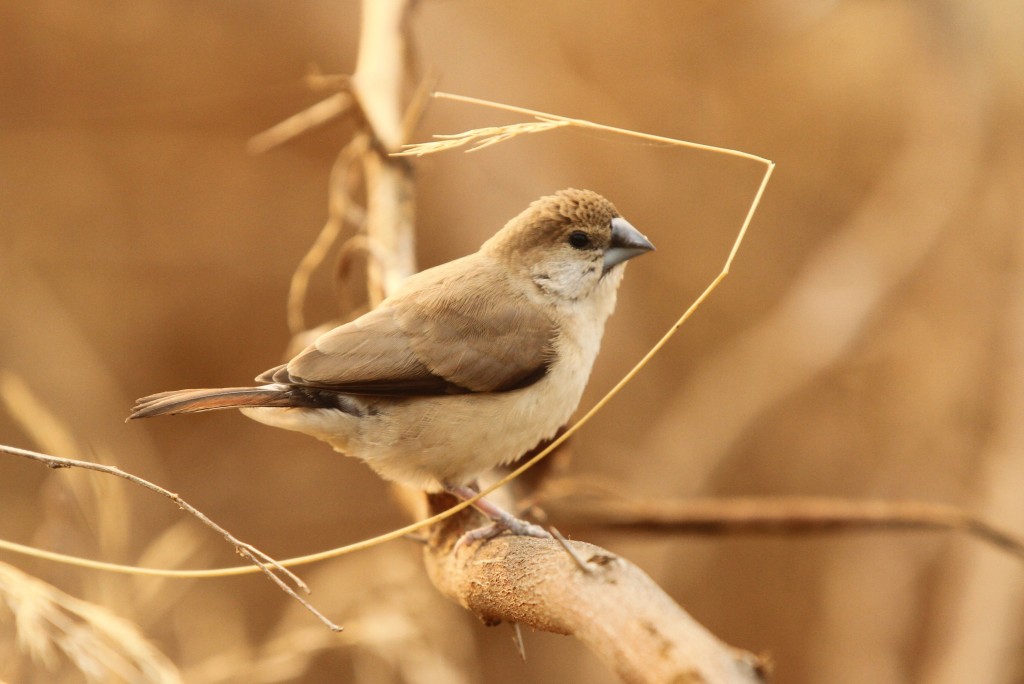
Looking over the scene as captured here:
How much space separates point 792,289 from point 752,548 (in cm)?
145

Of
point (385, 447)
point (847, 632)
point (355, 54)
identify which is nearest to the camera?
point (385, 447)

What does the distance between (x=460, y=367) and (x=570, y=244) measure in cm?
45

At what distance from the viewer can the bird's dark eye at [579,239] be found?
247cm

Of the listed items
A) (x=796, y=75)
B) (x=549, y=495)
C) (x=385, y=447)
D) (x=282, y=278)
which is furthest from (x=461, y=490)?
(x=796, y=75)

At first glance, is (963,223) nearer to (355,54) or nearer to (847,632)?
(847,632)

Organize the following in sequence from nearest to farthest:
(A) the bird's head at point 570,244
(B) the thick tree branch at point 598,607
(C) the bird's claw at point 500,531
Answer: (B) the thick tree branch at point 598,607 < (C) the bird's claw at point 500,531 < (A) the bird's head at point 570,244

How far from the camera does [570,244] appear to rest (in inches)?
98.7

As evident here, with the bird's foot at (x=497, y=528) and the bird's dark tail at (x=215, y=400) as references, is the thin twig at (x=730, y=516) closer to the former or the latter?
the bird's foot at (x=497, y=528)

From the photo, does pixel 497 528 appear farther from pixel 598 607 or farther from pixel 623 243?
pixel 623 243

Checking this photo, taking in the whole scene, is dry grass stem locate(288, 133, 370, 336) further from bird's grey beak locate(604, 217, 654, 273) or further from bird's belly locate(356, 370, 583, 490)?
bird's grey beak locate(604, 217, 654, 273)

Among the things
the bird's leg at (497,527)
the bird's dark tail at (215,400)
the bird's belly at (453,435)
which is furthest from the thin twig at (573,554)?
the bird's dark tail at (215,400)

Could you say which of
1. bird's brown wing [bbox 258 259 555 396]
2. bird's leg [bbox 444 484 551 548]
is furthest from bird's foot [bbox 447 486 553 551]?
bird's brown wing [bbox 258 259 555 396]

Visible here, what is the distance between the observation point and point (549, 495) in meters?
2.68

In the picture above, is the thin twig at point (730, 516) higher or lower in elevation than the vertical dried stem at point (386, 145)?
lower
